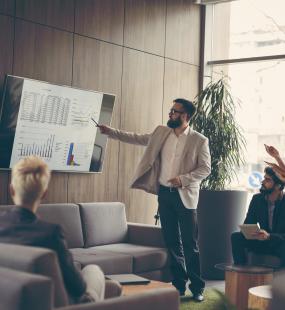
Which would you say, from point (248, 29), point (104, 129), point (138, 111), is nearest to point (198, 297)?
point (104, 129)

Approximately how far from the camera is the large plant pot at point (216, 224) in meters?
6.57

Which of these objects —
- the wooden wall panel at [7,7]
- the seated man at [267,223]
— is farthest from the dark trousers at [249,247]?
the wooden wall panel at [7,7]

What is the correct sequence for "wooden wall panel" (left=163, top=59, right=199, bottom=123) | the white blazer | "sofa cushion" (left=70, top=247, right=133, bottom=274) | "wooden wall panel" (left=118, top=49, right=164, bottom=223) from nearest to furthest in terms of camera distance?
"sofa cushion" (left=70, top=247, right=133, bottom=274) < the white blazer < "wooden wall panel" (left=118, top=49, right=164, bottom=223) < "wooden wall panel" (left=163, top=59, right=199, bottom=123)

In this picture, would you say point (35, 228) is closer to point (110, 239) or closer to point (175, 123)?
point (175, 123)

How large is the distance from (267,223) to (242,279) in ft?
3.33

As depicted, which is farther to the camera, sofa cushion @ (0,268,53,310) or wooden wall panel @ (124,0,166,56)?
wooden wall panel @ (124,0,166,56)

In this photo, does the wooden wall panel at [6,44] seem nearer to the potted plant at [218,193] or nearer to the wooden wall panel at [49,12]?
the wooden wall panel at [49,12]

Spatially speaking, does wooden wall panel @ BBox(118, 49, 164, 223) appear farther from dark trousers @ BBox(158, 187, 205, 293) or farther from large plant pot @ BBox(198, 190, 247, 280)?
dark trousers @ BBox(158, 187, 205, 293)

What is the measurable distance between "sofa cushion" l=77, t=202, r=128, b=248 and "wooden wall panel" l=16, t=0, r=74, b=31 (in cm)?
179

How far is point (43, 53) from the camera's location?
18.8 feet

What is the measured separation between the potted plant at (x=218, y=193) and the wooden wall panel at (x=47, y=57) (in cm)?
164

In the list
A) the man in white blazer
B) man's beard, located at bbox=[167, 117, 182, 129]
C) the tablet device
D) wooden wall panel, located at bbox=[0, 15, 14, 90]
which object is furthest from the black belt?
wooden wall panel, located at bbox=[0, 15, 14, 90]

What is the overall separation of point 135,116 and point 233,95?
1.45m

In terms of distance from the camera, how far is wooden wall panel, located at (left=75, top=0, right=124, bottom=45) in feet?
20.1
